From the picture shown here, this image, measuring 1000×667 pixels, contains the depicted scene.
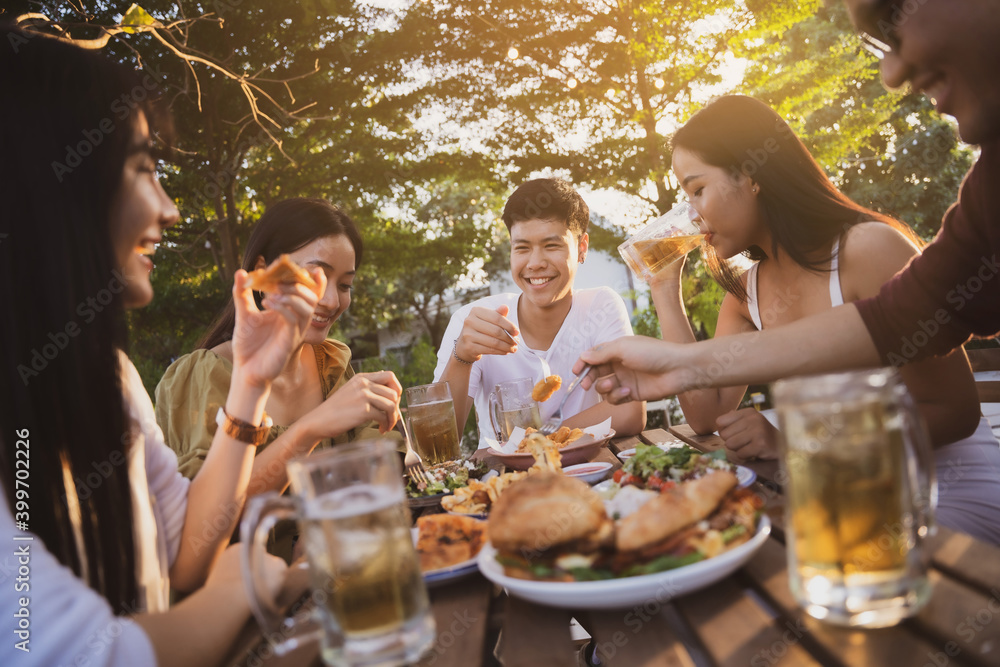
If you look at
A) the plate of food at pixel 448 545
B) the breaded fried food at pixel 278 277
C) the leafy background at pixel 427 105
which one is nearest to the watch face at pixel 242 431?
the breaded fried food at pixel 278 277

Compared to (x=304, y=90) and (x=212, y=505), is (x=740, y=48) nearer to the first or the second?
(x=304, y=90)

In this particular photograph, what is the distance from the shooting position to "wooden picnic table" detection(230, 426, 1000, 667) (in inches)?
→ 36.9

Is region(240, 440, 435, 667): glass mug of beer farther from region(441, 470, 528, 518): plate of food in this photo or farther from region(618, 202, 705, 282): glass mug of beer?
region(618, 202, 705, 282): glass mug of beer

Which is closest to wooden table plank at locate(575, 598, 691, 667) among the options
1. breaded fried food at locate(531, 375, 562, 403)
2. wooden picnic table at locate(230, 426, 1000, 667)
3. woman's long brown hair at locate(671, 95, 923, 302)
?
wooden picnic table at locate(230, 426, 1000, 667)

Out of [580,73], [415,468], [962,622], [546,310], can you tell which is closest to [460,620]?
[962,622]

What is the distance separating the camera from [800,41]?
86.3ft

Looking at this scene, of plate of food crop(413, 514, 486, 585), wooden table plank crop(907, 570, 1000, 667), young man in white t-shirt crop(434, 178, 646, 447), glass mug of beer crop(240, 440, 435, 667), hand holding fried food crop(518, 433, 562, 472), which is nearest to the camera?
wooden table plank crop(907, 570, 1000, 667)

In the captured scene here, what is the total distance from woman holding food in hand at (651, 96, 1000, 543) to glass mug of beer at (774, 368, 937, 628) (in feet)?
4.16

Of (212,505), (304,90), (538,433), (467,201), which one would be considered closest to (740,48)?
(304,90)

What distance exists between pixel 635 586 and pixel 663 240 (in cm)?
226

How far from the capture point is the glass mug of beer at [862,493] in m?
0.95

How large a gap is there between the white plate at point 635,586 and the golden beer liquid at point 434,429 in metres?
1.52

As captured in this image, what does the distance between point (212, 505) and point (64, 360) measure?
26.0 inches

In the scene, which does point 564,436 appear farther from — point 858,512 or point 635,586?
point 858,512
